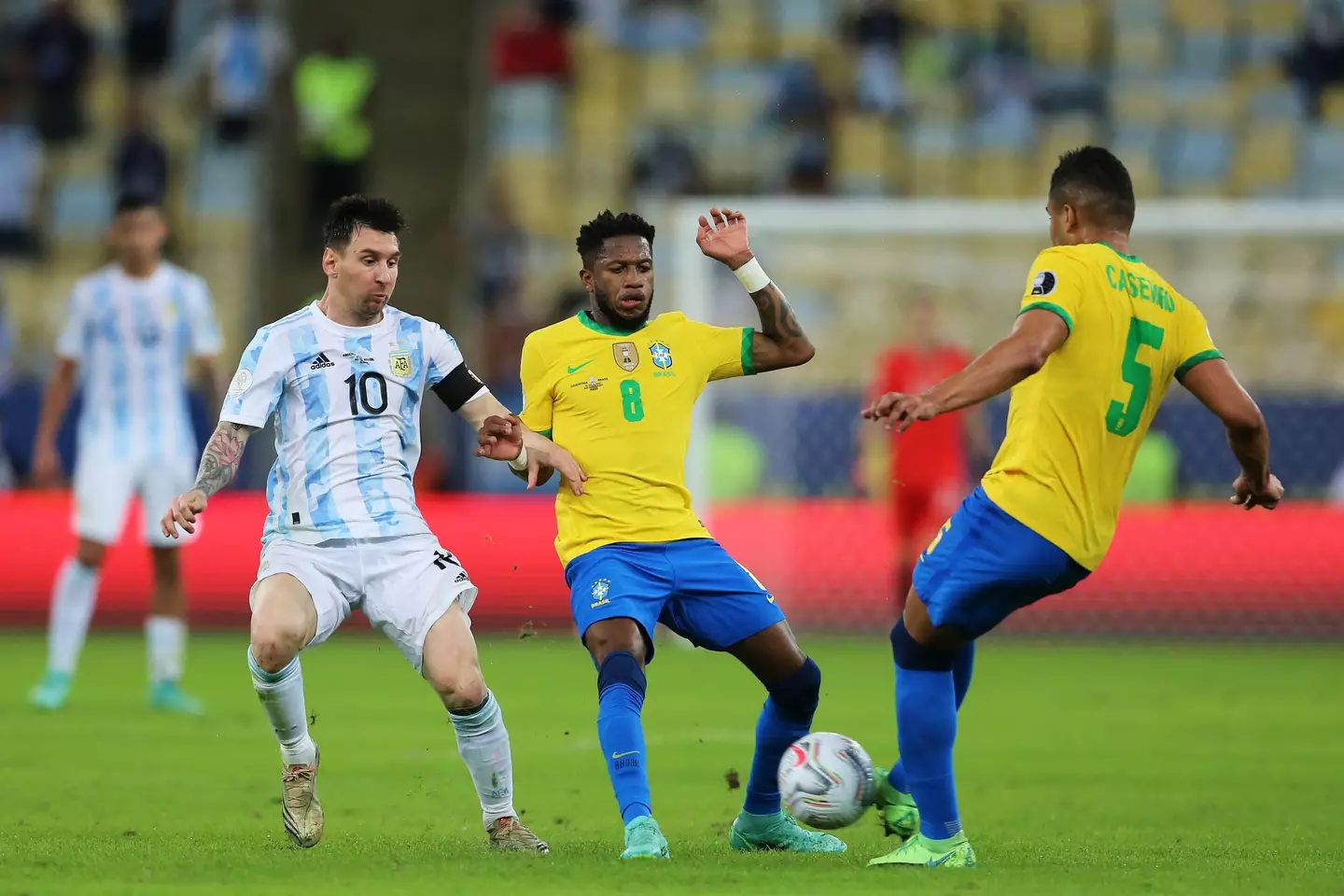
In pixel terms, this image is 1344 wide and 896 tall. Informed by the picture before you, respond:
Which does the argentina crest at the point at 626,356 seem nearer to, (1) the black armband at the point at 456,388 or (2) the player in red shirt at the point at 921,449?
(1) the black armband at the point at 456,388

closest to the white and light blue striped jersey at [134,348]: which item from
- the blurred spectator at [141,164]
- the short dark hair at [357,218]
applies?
the short dark hair at [357,218]

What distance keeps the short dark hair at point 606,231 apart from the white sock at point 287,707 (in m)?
1.67

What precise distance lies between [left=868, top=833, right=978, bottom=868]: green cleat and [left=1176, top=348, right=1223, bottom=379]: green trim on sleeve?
63.8 inches

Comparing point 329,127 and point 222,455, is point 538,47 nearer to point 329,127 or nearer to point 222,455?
point 329,127

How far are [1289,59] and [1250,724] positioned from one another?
1256 centimetres

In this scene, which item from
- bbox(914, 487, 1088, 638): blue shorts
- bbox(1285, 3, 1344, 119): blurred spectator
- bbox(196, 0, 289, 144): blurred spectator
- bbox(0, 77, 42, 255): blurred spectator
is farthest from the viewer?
bbox(196, 0, 289, 144): blurred spectator

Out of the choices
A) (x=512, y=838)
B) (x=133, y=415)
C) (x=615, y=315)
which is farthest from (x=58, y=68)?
(x=512, y=838)

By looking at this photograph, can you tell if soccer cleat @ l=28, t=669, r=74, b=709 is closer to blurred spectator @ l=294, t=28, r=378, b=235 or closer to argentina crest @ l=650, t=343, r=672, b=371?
argentina crest @ l=650, t=343, r=672, b=371

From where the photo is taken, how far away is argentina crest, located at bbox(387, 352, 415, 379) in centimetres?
698

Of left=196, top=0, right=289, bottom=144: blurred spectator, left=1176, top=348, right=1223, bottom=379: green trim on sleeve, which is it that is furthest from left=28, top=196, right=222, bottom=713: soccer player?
left=196, top=0, right=289, bottom=144: blurred spectator

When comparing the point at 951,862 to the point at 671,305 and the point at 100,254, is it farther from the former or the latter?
the point at 100,254

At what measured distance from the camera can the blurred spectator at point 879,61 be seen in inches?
850

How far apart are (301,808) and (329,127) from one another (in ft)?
52.9

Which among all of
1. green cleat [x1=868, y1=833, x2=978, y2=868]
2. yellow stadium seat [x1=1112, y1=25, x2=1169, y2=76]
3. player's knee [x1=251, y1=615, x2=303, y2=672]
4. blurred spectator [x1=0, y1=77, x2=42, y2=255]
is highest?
yellow stadium seat [x1=1112, y1=25, x2=1169, y2=76]
